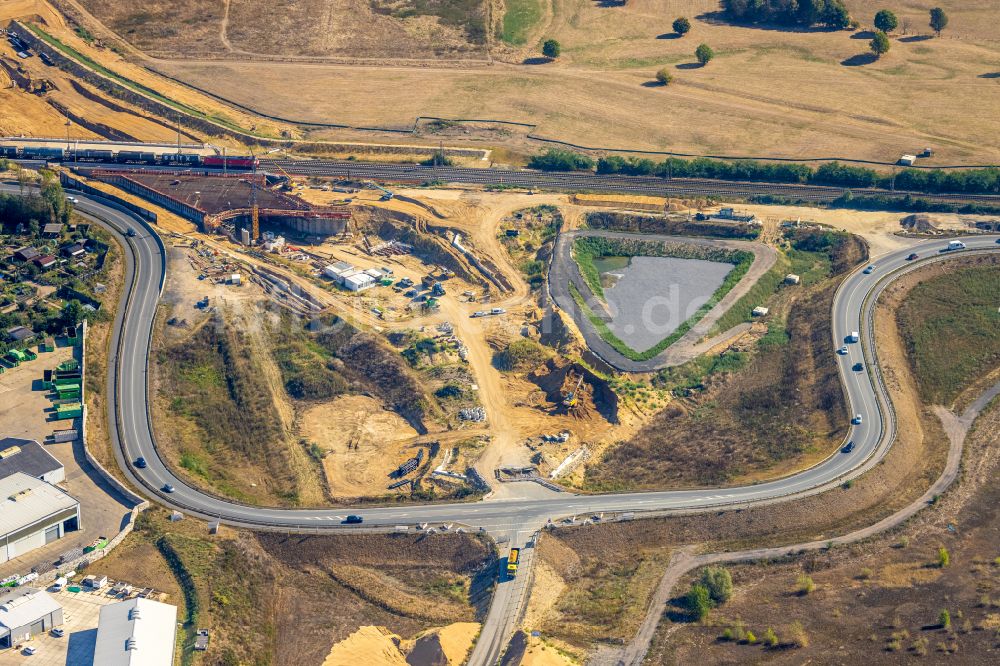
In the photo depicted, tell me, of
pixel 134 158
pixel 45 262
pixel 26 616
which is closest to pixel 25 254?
pixel 45 262

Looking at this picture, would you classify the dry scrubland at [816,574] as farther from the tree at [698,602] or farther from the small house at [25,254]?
the small house at [25,254]

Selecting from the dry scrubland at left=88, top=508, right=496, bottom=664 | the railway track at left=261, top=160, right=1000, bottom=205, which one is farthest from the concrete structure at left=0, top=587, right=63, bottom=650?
the railway track at left=261, top=160, right=1000, bottom=205

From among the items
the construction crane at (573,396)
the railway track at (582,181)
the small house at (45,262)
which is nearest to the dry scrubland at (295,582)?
the construction crane at (573,396)

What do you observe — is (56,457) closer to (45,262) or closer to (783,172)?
(45,262)

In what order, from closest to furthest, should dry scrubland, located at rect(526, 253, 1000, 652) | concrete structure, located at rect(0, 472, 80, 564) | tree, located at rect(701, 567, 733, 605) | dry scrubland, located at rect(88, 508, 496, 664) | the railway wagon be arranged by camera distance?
dry scrubland, located at rect(526, 253, 1000, 652) → dry scrubland, located at rect(88, 508, 496, 664) → tree, located at rect(701, 567, 733, 605) → concrete structure, located at rect(0, 472, 80, 564) → the railway wagon

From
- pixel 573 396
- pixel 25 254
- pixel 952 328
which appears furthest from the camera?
pixel 25 254

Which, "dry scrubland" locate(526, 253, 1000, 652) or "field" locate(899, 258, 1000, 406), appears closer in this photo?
"dry scrubland" locate(526, 253, 1000, 652)

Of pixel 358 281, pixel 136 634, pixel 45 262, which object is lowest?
pixel 136 634

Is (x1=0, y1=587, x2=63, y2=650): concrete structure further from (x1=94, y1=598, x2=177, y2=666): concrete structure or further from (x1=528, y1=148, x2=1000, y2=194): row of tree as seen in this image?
(x1=528, y1=148, x2=1000, y2=194): row of tree
